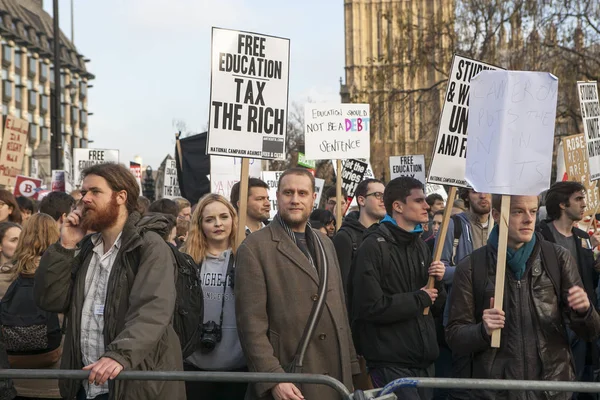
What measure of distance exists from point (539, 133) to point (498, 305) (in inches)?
42.5

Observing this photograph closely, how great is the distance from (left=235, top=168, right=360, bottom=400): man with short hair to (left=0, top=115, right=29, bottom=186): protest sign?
393 inches

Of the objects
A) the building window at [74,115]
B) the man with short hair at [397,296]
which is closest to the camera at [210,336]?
the man with short hair at [397,296]

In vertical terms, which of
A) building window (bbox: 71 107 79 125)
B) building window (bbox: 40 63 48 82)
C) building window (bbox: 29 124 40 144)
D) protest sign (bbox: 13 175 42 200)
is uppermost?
building window (bbox: 40 63 48 82)

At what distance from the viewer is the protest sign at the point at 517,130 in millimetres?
5617

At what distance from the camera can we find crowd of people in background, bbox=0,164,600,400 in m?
5.23

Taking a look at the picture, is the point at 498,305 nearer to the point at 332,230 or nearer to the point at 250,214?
the point at 250,214

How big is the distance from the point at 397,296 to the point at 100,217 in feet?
6.73

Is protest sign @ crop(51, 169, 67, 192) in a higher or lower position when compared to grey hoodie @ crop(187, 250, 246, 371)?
higher

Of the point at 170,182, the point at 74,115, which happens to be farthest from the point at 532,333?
the point at 74,115

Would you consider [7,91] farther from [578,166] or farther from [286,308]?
[286,308]

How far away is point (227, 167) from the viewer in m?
12.8

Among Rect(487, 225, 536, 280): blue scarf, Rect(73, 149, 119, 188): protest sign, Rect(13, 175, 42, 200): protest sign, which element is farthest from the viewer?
Rect(13, 175, 42, 200): protest sign

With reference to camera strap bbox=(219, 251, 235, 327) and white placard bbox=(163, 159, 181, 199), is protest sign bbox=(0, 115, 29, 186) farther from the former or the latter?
camera strap bbox=(219, 251, 235, 327)

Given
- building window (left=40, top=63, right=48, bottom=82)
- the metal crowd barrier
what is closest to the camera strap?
the metal crowd barrier
